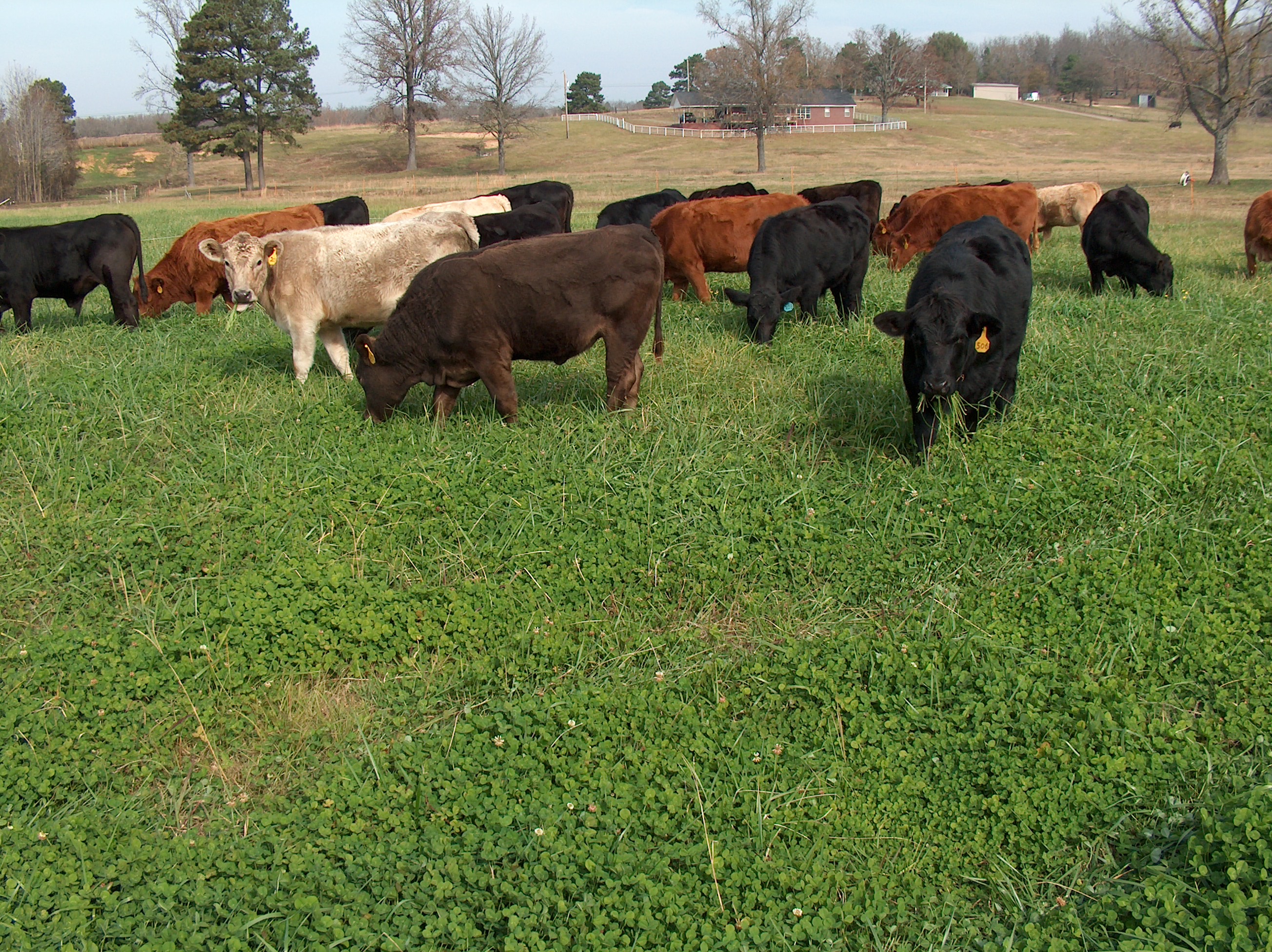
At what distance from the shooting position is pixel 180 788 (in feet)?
14.6

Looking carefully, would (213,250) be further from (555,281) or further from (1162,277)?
(1162,277)

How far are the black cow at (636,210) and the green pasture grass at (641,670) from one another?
10202 millimetres

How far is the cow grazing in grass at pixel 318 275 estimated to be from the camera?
342 inches

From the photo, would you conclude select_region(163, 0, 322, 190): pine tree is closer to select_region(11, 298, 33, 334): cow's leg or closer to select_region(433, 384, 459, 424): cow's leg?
select_region(11, 298, 33, 334): cow's leg

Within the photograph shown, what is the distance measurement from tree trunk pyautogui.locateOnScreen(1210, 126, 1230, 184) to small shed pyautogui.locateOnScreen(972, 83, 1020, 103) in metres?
88.1

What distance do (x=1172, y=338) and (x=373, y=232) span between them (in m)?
7.85

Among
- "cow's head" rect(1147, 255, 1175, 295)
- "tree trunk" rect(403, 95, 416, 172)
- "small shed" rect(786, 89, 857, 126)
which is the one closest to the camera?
"cow's head" rect(1147, 255, 1175, 295)

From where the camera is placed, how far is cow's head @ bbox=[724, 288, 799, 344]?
10.2m

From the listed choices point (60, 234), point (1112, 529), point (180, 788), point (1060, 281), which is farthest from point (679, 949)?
point (1060, 281)

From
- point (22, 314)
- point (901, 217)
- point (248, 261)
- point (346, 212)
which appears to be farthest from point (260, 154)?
point (248, 261)

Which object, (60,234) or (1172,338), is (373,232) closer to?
(60,234)

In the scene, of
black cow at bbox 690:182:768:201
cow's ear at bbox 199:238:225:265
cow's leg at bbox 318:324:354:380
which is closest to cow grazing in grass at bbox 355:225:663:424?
cow's leg at bbox 318:324:354:380

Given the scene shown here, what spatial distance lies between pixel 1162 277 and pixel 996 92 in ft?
393

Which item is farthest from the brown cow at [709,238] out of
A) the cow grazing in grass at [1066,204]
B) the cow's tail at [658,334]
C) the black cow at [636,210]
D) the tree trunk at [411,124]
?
the tree trunk at [411,124]
